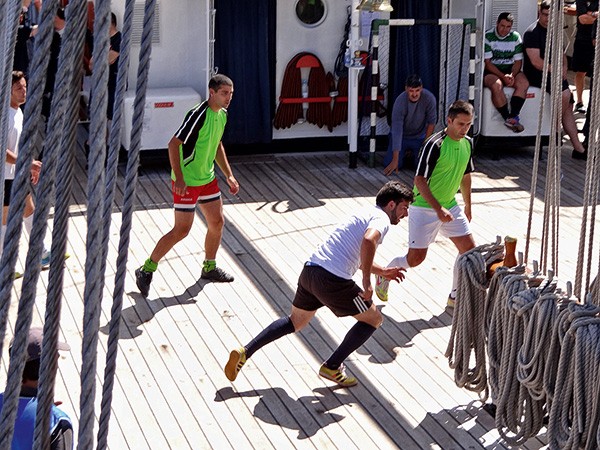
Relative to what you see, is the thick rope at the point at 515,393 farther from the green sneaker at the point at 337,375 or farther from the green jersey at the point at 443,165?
the green jersey at the point at 443,165

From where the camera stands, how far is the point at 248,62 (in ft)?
39.5

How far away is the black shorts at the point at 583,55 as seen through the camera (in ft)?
46.1

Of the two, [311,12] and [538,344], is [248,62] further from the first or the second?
[538,344]

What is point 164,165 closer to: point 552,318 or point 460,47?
point 460,47

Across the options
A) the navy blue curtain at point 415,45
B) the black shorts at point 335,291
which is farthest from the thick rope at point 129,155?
the navy blue curtain at point 415,45

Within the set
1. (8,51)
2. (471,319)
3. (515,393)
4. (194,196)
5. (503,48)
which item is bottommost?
(515,393)

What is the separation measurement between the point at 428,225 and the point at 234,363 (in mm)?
1852

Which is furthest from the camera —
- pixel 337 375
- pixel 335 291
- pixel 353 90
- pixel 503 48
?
pixel 503 48

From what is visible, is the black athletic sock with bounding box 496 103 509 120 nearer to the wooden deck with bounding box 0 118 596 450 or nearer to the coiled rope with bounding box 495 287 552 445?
the wooden deck with bounding box 0 118 596 450

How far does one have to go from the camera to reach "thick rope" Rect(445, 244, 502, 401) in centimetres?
626

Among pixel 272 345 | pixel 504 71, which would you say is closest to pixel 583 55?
pixel 504 71

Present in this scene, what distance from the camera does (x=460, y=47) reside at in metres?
12.3

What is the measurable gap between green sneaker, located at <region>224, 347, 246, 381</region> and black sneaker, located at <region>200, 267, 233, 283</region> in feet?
6.01

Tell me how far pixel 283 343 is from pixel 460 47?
5.85m
